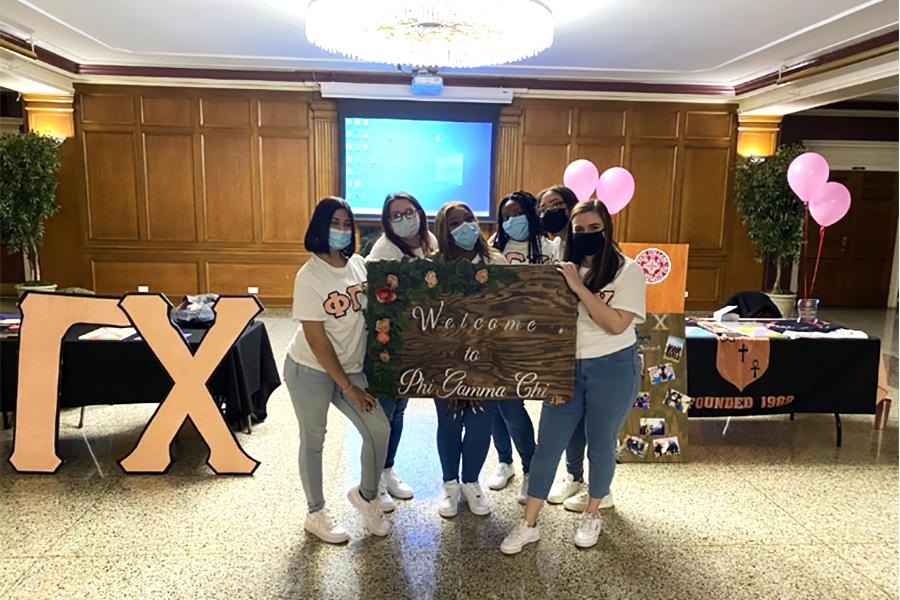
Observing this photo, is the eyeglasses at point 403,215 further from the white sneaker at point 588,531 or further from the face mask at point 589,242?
the white sneaker at point 588,531

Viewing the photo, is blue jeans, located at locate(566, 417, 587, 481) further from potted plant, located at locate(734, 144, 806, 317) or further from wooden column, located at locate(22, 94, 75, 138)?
wooden column, located at locate(22, 94, 75, 138)

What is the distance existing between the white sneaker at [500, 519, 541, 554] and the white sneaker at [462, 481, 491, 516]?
23 cm

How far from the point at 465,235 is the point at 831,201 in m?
3.65

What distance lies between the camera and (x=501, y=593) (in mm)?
2133

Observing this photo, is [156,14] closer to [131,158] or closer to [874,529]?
[131,158]

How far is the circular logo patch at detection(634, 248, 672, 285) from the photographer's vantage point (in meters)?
3.05

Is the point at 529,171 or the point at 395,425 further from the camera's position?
the point at 529,171

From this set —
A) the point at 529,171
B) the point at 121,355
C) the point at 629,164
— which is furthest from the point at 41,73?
the point at 629,164

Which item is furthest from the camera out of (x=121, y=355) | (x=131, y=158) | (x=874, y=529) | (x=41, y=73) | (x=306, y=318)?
(x=131, y=158)

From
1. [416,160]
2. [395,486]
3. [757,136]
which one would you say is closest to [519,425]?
[395,486]

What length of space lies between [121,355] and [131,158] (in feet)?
16.6

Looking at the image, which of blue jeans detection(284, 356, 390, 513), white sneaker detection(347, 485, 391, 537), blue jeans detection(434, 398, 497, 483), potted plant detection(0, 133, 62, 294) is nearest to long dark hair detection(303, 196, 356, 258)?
blue jeans detection(284, 356, 390, 513)

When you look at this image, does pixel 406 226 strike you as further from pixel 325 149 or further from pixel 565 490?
pixel 325 149

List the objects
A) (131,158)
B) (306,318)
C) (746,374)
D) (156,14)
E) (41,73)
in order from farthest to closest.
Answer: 1. (131,158)
2. (41,73)
3. (156,14)
4. (746,374)
5. (306,318)
